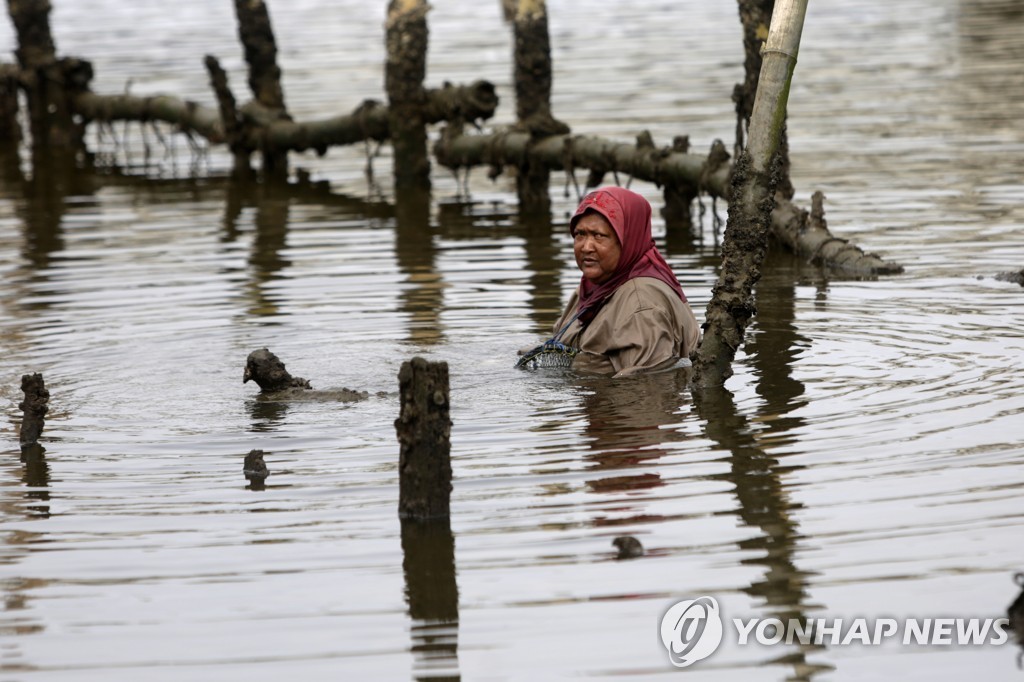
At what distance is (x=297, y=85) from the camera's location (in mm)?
29406

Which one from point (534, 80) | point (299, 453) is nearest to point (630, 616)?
point (299, 453)

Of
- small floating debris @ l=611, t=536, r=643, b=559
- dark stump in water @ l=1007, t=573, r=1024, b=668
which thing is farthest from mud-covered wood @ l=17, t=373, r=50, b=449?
dark stump in water @ l=1007, t=573, r=1024, b=668

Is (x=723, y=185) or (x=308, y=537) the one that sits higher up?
(x=723, y=185)

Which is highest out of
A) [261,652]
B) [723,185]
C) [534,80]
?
[534,80]

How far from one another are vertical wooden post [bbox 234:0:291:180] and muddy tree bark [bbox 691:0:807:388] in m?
12.9

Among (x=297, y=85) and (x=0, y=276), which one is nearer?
(x=0, y=276)

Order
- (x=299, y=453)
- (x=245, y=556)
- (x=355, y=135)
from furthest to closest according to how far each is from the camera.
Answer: (x=355, y=135) < (x=299, y=453) < (x=245, y=556)

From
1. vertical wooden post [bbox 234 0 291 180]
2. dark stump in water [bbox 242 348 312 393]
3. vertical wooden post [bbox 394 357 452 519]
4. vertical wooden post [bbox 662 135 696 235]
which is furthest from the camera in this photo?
vertical wooden post [bbox 234 0 291 180]

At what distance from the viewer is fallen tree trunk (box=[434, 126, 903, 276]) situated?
1355 centimetres

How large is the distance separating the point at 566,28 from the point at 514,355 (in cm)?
3065

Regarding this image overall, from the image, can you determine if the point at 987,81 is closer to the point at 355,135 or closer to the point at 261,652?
the point at 355,135

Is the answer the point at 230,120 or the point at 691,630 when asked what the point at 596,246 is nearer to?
the point at 691,630

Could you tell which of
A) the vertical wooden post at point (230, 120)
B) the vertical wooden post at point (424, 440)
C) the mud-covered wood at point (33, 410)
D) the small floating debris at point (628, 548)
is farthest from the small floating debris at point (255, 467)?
the vertical wooden post at point (230, 120)

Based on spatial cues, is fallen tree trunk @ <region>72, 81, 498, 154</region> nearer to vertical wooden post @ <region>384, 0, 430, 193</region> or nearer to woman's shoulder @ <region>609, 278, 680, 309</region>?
vertical wooden post @ <region>384, 0, 430, 193</region>
